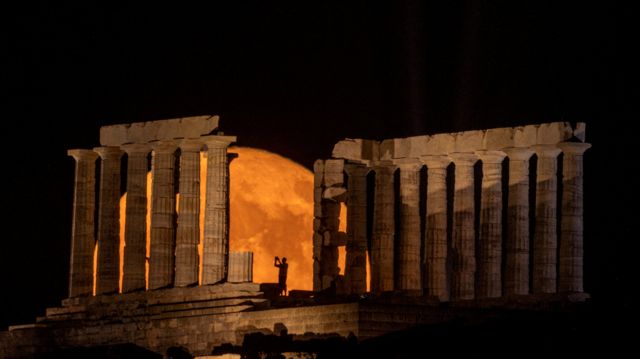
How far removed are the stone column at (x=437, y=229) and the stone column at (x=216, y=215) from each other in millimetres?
10550

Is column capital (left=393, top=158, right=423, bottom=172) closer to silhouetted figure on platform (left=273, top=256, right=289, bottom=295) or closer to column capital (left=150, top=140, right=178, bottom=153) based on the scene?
silhouetted figure on platform (left=273, top=256, right=289, bottom=295)

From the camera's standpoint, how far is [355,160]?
106m

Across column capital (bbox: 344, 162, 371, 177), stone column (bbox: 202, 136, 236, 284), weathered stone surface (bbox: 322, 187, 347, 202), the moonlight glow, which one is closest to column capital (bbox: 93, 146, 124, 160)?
stone column (bbox: 202, 136, 236, 284)

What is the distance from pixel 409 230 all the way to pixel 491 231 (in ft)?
19.2

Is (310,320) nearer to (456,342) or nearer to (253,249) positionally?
(456,342)

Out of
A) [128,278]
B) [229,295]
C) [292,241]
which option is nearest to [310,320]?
[229,295]

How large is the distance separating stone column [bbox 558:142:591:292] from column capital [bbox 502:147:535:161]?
2352mm

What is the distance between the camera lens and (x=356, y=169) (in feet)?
349

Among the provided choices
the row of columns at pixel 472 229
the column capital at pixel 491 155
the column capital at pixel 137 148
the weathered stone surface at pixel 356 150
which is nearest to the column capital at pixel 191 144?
the column capital at pixel 137 148

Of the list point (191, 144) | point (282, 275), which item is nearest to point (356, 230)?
point (282, 275)

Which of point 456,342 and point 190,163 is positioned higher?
point 190,163

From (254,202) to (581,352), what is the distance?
37020 millimetres

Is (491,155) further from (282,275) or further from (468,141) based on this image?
(282,275)

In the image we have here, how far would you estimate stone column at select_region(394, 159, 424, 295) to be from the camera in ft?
342
